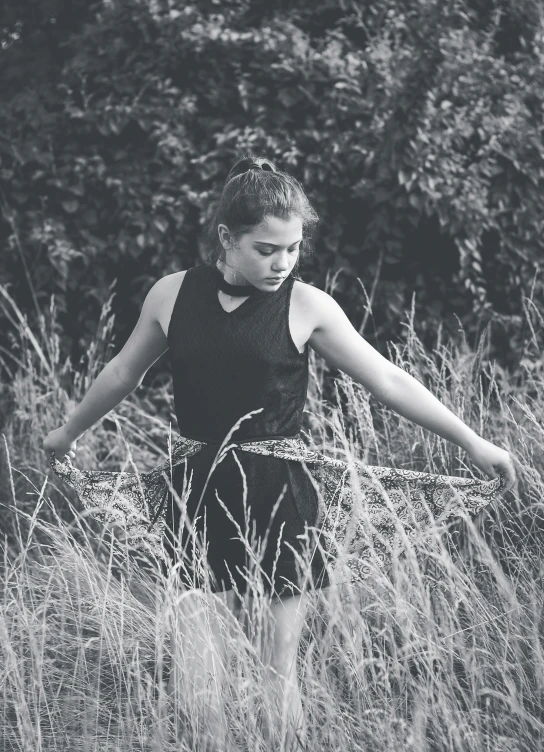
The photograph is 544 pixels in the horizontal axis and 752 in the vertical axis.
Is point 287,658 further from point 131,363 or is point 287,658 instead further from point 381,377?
point 131,363

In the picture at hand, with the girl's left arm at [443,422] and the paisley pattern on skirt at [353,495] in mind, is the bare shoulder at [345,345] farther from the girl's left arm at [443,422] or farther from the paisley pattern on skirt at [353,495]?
the paisley pattern on skirt at [353,495]

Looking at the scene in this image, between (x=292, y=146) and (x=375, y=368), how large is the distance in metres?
2.56

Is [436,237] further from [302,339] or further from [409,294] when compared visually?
[302,339]

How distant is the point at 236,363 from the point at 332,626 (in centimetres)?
71

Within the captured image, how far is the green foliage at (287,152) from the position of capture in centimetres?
441

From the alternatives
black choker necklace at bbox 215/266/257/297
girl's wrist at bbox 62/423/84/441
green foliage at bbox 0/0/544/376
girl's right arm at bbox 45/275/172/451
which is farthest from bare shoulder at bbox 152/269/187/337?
green foliage at bbox 0/0/544/376

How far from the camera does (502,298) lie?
15.1 ft

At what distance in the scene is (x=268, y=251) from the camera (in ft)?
6.89

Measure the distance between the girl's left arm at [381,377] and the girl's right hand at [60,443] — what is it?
865 mm

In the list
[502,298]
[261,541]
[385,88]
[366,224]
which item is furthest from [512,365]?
[261,541]

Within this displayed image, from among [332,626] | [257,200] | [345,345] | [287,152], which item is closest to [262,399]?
[345,345]

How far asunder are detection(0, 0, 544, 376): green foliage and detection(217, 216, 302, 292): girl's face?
7.57 ft

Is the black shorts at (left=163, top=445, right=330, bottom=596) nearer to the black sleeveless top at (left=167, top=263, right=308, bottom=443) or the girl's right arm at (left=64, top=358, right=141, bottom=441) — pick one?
the black sleeveless top at (left=167, top=263, right=308, bottom=443)

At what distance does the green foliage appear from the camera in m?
4.41
